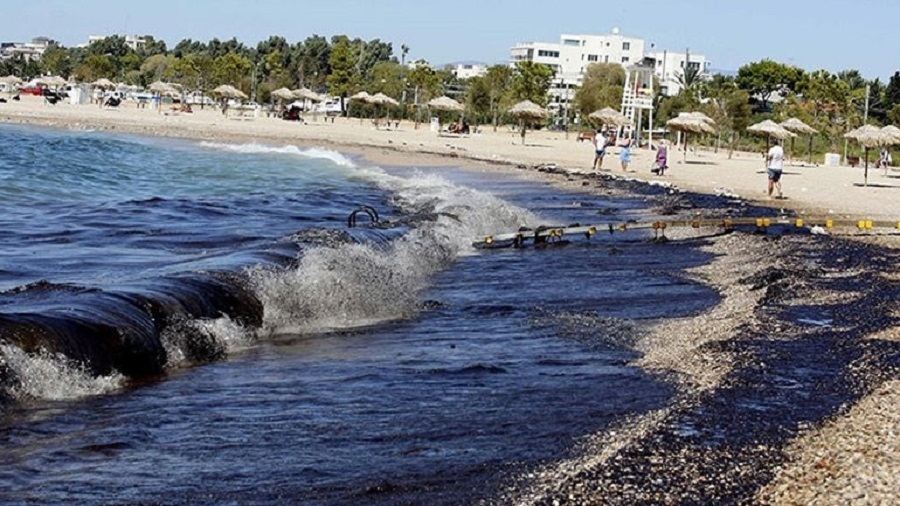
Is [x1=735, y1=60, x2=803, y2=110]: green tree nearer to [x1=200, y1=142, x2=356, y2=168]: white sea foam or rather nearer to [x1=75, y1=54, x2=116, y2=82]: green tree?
[x1=75, y1=54, x2=116, y2=82]: green tree

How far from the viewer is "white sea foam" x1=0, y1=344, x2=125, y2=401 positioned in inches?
350

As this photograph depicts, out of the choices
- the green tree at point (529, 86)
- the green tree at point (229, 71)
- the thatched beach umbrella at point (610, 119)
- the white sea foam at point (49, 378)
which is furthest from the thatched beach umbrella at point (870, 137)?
the green tree at point (229, 71)

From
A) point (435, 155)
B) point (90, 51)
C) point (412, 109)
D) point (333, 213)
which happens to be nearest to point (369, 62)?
point (90, 51)

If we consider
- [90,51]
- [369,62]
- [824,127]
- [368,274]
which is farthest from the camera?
[90,51]

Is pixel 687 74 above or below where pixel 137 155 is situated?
above

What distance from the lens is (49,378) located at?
357 inches

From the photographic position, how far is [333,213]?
2809cm

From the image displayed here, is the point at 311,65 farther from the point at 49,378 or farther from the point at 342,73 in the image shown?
the point at 49,378

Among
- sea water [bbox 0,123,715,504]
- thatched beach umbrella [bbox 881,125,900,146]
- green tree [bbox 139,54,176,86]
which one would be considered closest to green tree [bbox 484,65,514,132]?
green tree [bbox 139,54,176,86]

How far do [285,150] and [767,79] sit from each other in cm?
8116

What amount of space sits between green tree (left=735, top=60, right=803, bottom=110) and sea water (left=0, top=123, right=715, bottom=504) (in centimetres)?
10916

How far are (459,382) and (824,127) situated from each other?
66.2 m

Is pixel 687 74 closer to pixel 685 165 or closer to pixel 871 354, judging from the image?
pixel 685 165

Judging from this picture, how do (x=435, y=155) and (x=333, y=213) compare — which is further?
(x=435, y=155)
